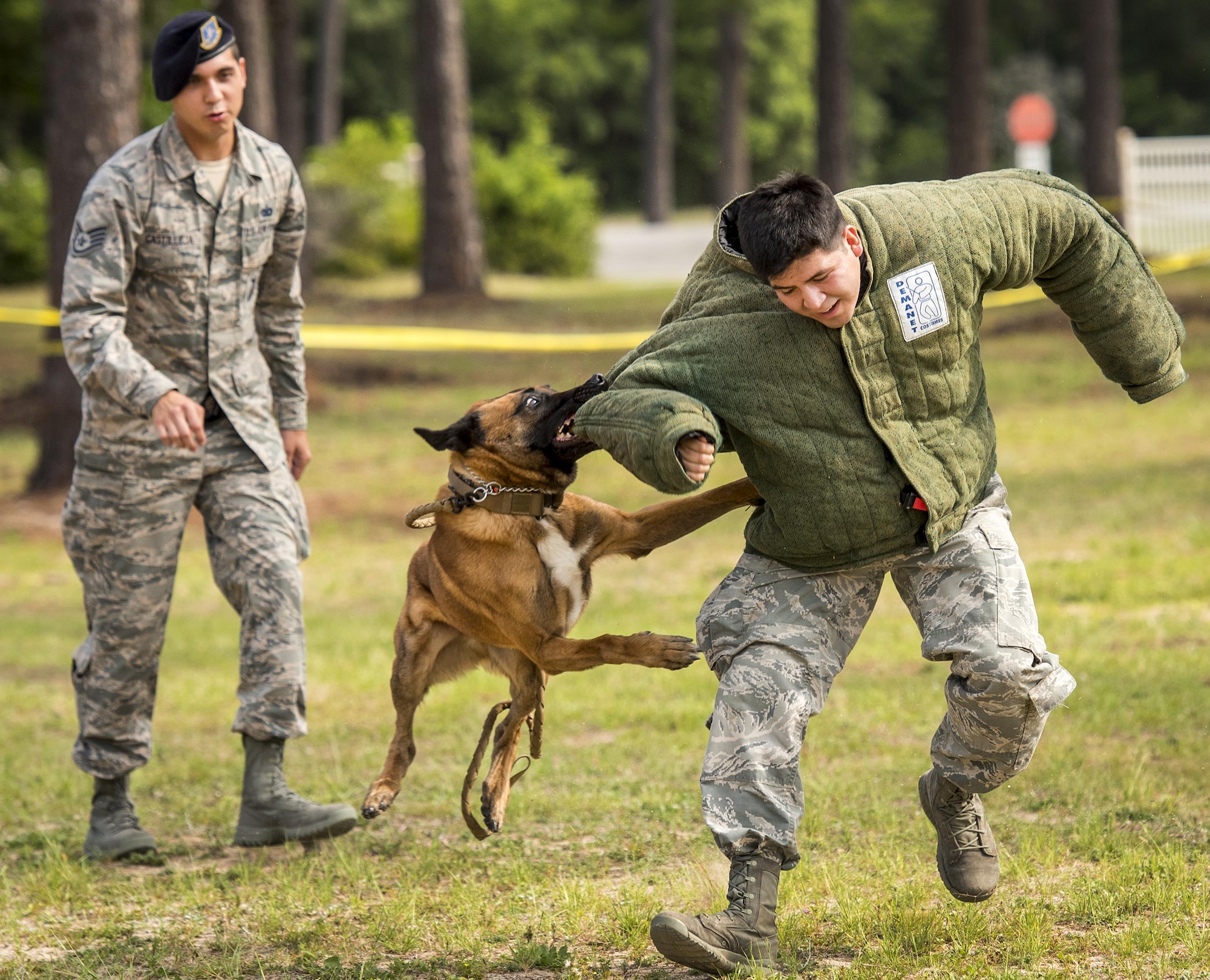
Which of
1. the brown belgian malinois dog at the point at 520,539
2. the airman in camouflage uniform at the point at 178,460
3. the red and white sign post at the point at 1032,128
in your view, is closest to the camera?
the brown belgian malinois dog at the point at 520,539

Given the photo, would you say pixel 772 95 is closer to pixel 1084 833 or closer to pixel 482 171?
pixel 482 171

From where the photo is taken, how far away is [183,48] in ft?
14.9

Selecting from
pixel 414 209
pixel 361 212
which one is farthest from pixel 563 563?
pixel 414 209

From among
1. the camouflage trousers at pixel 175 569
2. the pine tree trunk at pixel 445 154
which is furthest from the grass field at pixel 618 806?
the pine tree trunk at pixel 445 154

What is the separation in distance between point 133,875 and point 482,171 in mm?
25490

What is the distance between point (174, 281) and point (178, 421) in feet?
2.30

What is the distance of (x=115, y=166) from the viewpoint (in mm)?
4703

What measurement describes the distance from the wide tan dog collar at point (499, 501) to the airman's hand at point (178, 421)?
67 centimetres

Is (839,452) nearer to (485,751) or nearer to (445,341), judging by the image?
(485,751)

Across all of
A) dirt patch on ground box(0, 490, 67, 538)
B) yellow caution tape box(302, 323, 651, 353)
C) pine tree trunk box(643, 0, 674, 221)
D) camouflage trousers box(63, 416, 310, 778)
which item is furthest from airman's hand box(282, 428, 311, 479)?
pine tree trunk box(643, 0, 674, 221)

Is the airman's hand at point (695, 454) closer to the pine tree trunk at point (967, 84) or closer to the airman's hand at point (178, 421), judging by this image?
the airman's hand at point (178, 421)

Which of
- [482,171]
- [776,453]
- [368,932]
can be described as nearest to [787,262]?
[776,453]

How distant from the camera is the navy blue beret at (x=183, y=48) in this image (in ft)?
14.9

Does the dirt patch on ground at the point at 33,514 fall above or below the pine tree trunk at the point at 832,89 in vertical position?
below
